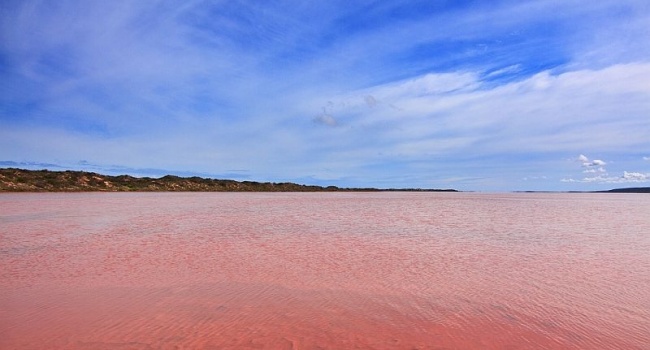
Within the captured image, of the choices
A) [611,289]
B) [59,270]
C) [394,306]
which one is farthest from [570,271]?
[59,270]

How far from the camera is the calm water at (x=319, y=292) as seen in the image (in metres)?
4.23

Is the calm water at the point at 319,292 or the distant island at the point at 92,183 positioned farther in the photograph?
the distant island at the point at 92,183

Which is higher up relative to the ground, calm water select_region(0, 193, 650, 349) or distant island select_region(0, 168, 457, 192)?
distant island select_region(0, 168, 457, 192)

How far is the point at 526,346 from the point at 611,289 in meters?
3.04

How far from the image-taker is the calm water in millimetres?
4227

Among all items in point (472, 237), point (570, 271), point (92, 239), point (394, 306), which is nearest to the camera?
point (394, 306)

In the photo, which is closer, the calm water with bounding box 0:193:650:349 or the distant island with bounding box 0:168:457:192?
the calm water with bounding box 0:193:650:349

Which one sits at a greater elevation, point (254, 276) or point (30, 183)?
point (30, 183)

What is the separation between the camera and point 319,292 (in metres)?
5.89

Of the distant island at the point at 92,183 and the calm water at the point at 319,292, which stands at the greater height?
Answer: the distant island at the point at 92,183

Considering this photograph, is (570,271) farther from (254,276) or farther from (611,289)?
(254,276)

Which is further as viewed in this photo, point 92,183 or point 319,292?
point 92,183

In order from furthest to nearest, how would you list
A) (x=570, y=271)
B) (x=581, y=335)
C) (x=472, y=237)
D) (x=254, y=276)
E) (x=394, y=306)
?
(x=472, y=237)
(x=570, y=271)
(x=254, y=276)
(x=394, y=306)
(x=581, y=335)

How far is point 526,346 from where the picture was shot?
4.07 m
